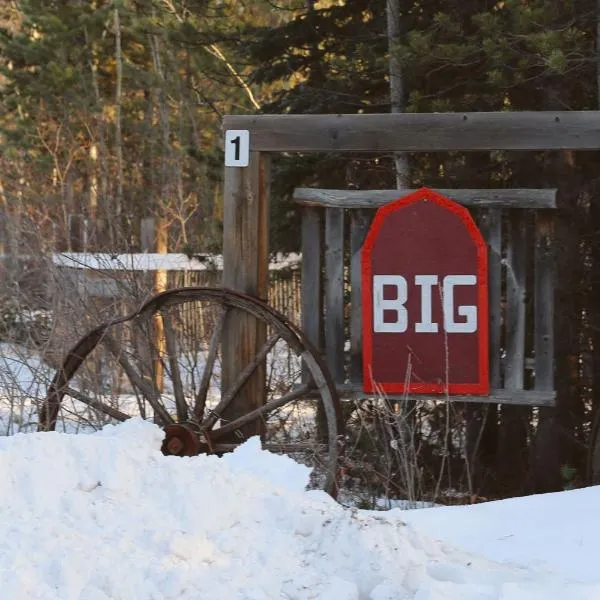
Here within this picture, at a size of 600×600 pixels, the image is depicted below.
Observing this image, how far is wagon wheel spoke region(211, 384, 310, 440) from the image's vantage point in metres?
6.74

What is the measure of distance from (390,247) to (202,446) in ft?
5.78

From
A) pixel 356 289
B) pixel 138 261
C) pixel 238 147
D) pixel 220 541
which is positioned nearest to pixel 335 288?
pixel 356 289

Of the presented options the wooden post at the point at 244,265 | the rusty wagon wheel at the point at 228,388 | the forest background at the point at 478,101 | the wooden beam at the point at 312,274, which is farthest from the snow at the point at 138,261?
the wooden beam at the point at 312,274

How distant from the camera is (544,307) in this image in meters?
6.83

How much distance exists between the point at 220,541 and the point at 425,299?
2915mm

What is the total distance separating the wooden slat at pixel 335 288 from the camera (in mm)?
6953

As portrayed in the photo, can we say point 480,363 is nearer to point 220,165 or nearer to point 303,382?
point 303,382

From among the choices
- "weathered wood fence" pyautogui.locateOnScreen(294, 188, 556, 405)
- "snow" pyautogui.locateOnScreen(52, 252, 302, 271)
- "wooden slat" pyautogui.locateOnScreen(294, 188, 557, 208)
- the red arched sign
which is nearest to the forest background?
"snow" pyautogui.locateOnScreen(52, 252, 302, 271)

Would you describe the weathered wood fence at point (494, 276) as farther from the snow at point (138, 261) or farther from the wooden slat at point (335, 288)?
the snow at point (138, 261)

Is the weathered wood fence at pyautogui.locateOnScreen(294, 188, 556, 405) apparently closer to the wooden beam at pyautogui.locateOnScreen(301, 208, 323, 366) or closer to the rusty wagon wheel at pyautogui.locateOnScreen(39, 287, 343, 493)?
the wooden beam at pyautogui.locateOnScreen(301, 208, 323, 366)

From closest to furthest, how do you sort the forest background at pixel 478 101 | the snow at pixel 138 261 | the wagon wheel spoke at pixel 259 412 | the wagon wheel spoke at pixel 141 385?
1. the wagon wheel spoke at pixel 259 412
2. the wagon wheel spoke at pixel 141 385
3. the forest background at pixel 478 101
4. the snow at pixel 138 261

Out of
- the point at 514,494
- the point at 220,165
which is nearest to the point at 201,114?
the point at 220,165

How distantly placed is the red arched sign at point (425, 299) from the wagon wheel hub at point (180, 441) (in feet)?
3.86

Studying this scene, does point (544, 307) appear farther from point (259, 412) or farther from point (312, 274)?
point (259, 412)
